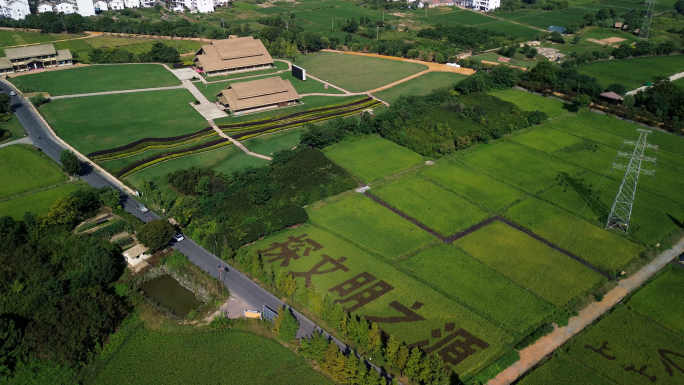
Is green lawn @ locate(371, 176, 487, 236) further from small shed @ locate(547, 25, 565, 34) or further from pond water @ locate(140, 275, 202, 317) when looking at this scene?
small shed @ locate(547, 25, 565, 34)

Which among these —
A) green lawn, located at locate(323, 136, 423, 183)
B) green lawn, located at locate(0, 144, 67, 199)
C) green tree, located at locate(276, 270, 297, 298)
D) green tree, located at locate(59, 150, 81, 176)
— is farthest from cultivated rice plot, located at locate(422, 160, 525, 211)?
green lawn, located at locate(0, 144, 67, 199)

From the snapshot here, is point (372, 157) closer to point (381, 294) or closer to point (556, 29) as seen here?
point (381, 294)

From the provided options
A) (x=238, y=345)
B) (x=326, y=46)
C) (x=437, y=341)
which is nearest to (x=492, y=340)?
(x=437, y=341)

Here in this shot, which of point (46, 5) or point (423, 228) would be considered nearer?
point (423, 228)

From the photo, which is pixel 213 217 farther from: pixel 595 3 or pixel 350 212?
pixel 595 3

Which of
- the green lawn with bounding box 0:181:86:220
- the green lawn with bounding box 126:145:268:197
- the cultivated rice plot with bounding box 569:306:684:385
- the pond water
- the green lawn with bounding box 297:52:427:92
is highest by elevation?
the green lawn with bounding box 297:52:427:92

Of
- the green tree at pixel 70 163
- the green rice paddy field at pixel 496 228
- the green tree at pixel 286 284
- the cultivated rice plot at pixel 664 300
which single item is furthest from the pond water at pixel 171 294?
the cultivated rice plot at pixel 664 300
